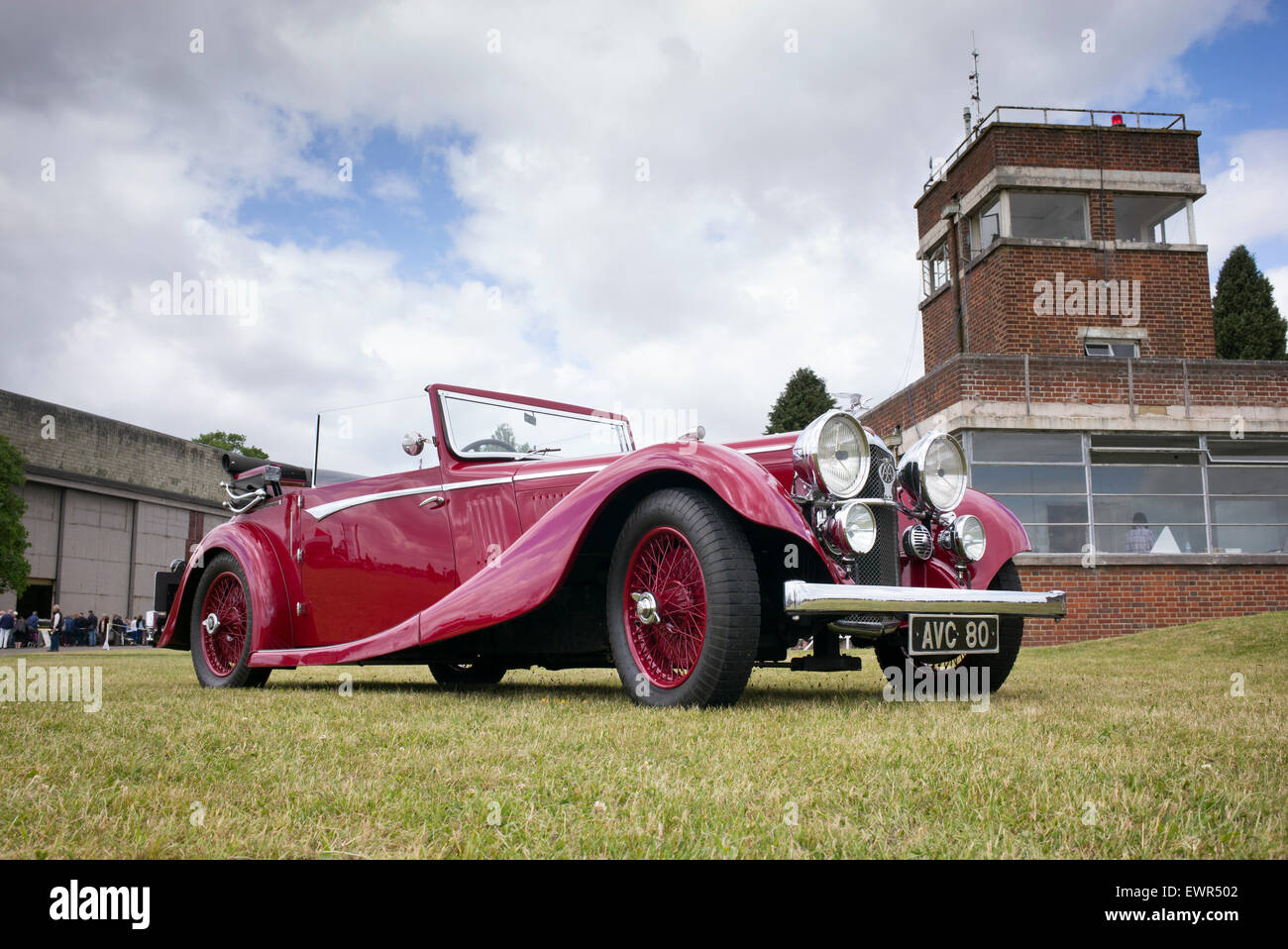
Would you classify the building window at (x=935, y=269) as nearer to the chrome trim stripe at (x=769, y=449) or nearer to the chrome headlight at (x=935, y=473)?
the chrome headlight at (x=935, y=473)

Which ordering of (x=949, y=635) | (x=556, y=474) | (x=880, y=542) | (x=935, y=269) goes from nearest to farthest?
(x=949, y=635)
(x=880, y=542)
(x=556, y=474)
(x=935, y=269)

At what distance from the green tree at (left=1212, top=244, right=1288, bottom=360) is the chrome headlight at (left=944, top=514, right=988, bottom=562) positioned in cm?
3086

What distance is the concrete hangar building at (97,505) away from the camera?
1209 inches

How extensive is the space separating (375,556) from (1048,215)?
17044mm

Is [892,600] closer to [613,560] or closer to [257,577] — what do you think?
[613,560]

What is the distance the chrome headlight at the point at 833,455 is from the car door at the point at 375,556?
2114 mm

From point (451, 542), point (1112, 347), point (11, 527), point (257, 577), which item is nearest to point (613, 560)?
point (451, 542)

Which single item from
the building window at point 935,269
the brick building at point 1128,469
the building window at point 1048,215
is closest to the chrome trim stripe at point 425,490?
the brick building at point 1128,469

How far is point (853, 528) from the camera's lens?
3.93 metres

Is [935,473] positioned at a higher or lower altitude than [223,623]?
higher

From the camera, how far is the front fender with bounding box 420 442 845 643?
3.64m
